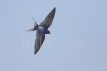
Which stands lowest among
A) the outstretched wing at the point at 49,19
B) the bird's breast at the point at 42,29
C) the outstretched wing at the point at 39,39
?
the outstretched wing at the point at 39,39

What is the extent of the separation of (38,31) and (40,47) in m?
2.48

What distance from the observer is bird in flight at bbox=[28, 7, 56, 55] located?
50344 mm

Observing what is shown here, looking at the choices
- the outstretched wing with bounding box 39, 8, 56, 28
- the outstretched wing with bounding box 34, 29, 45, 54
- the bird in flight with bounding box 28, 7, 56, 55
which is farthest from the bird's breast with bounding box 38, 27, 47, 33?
the outstretched wing with bounding box 39, 8, 56, 28

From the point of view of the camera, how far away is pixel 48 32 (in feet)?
166

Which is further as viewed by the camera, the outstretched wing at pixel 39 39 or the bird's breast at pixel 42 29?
the outstretched wing at pixel 39 39

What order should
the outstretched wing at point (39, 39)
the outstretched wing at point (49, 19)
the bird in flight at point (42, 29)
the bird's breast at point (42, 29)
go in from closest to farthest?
the outstretched wing at point (49, 19) → the bird in flight at point (42, 29) → the bird's breast at point (42, 29) → the outstretched wing at point (39, 39)

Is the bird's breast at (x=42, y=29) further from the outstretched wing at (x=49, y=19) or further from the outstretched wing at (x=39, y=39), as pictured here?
the outstretched wing at (x=49, y=19)

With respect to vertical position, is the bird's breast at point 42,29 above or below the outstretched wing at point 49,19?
below

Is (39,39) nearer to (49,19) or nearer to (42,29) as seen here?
(42,29)

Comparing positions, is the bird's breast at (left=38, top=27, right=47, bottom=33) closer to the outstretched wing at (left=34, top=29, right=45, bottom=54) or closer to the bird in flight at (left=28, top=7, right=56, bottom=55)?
the bird in flight at (left=28, top=7, right=56, bottom=55)

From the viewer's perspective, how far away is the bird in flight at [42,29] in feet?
165

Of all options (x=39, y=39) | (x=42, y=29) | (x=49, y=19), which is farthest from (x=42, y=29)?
(x=49, y=19)

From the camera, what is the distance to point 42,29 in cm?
5081

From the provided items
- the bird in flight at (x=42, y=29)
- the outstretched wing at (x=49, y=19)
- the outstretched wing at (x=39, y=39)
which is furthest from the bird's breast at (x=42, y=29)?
the outstretched wing at (x=49, y=19)
